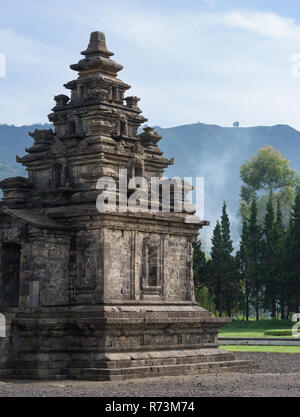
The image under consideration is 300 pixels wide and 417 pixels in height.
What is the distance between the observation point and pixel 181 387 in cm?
2314

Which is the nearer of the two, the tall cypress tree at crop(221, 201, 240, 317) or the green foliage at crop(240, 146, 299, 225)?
the tall cypress tree at crop(221, 201, 240, 317)

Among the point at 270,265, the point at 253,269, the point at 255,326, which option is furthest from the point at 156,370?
the point at 253,269

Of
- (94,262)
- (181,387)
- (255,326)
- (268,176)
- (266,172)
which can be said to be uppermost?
(266,172)

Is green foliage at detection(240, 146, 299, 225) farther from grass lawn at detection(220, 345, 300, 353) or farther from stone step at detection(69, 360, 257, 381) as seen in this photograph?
stone step at detection(69, 360, 257, 381)

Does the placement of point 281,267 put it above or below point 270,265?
below

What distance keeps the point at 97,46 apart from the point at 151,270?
8873mm

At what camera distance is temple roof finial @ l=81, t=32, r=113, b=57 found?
30.4 m

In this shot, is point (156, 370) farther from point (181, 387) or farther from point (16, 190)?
point (16, 190)

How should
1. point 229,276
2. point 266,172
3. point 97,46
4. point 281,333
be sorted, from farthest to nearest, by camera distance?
point 266,172
point 229,276
point 281,333
point 97,46

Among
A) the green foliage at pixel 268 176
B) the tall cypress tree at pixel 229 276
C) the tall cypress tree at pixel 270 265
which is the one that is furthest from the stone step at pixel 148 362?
the green foliage at pixel 268 176

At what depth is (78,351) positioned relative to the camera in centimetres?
2617

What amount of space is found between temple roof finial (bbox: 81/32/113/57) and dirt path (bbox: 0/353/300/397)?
41.5 ft

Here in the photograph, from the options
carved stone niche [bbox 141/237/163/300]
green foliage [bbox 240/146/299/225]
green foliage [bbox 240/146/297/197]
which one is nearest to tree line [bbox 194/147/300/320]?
green foliage [bbox 240/146/299/225]
